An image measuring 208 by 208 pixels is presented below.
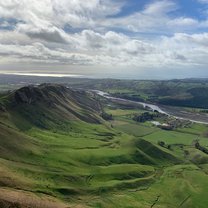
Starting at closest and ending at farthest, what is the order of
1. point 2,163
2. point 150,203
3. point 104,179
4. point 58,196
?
point 58,196 → point 2,163 → point 150,203 → point 104,179

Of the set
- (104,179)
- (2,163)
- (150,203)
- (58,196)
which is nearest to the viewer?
(58,196)

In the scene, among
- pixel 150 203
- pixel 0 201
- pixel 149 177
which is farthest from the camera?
pixel 149 177

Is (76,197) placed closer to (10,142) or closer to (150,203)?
(150,203)

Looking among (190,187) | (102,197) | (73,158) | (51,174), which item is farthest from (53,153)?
(190,187)

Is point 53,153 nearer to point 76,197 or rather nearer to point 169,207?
point 76,197

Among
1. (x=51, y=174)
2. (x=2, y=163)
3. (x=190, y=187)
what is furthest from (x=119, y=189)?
(x=2, y=163)

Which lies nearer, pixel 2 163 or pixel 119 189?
pixel 2 163

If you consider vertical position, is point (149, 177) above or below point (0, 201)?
below

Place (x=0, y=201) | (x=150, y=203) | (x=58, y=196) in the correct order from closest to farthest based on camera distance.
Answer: (x=0, y=201), (x=58, y=196), (x=150, y=203)

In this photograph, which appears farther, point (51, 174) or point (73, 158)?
point (73, 158)
